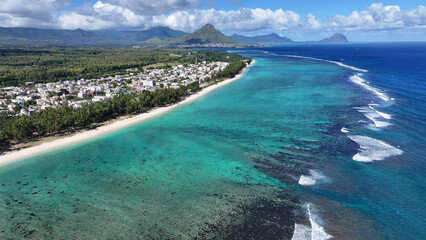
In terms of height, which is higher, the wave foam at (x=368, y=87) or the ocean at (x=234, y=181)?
the wave foam at (x=368, y=87)

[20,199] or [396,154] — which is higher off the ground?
[396,154]

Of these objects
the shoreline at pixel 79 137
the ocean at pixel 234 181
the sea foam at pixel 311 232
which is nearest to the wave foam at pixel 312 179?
the ocean at pixel 234 181

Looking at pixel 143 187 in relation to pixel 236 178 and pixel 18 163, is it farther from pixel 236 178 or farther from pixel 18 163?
pixel 18 163

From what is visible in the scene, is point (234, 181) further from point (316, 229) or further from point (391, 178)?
point (391, 178)

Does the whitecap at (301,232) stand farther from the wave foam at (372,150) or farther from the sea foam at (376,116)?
the sea foam at (376,116)

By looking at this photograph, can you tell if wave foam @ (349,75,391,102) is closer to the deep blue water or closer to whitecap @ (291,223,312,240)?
the deep blue water

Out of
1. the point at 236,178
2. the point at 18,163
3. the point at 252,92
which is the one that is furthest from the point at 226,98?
the point at 18,163

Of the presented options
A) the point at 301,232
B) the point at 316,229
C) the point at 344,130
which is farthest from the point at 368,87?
the point at 301,232
